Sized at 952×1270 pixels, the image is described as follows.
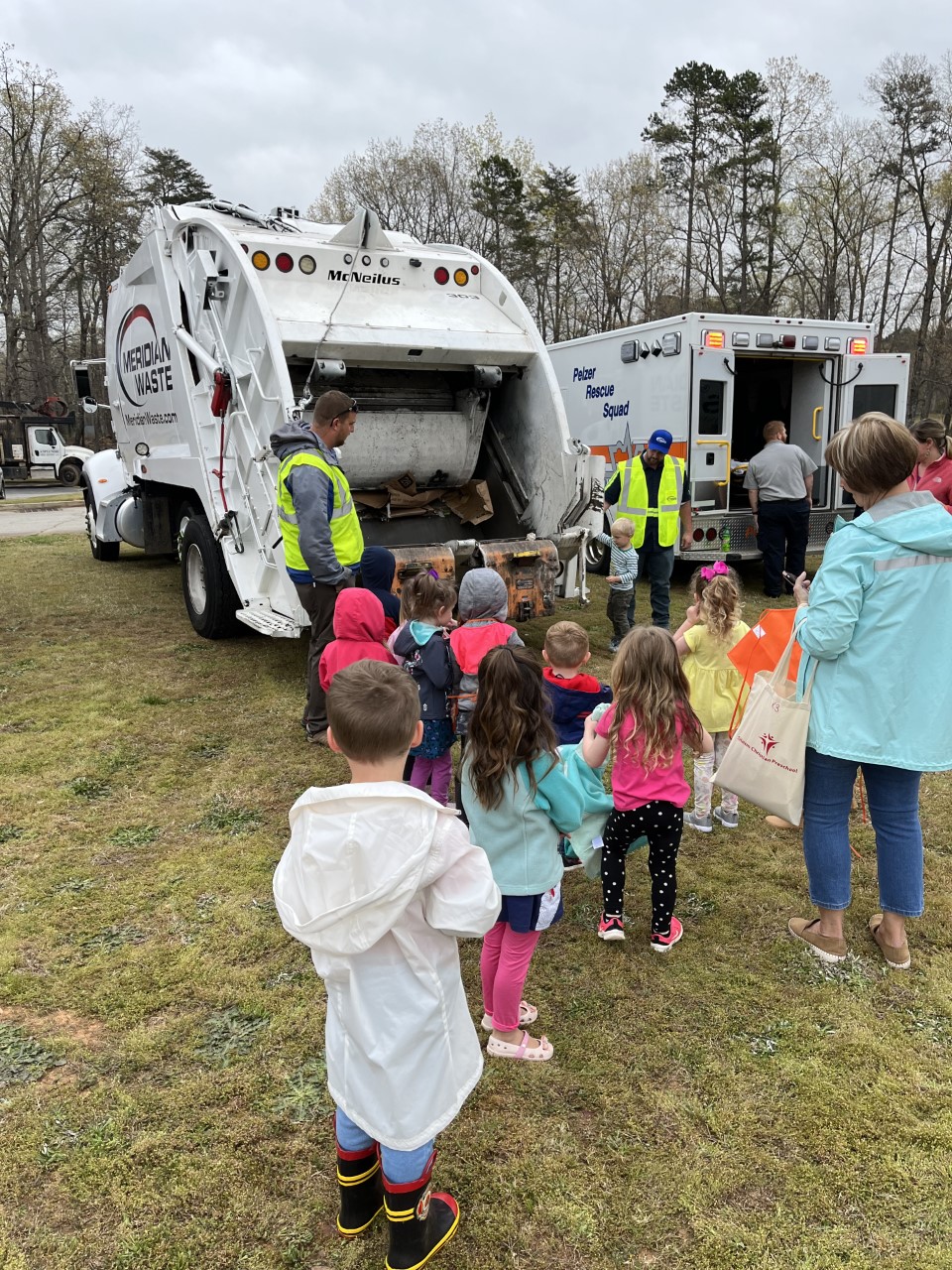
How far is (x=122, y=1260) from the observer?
1770mm

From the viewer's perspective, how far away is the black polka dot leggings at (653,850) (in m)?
2.67

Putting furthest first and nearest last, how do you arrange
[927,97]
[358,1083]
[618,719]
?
[927,97], [618,719], [358,1083]

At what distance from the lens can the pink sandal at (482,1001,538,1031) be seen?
244cm

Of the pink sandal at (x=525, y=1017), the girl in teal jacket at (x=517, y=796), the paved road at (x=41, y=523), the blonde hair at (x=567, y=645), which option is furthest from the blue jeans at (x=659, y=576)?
the paved road at (x=41, y=523)

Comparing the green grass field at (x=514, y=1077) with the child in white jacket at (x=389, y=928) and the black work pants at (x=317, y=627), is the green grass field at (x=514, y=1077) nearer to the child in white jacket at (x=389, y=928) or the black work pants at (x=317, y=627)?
the child in white jacket at (x=389, y=928)

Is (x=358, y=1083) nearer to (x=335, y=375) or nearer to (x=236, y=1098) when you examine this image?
(x=236, y=1098)

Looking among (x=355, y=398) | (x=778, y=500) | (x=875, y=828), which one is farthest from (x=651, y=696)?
(x=778, y=500)

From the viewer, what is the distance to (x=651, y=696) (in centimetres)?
254

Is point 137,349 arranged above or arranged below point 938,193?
below

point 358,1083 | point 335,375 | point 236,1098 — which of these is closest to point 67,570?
point 335,375

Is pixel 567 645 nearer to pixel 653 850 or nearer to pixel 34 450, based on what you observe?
pixel 653 850

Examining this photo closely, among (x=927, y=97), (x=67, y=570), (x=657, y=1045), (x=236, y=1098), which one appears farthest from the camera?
(x=927, y=97)

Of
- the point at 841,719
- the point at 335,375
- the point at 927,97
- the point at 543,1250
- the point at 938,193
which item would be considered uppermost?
the point at 927,97

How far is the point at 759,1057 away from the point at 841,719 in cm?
100
